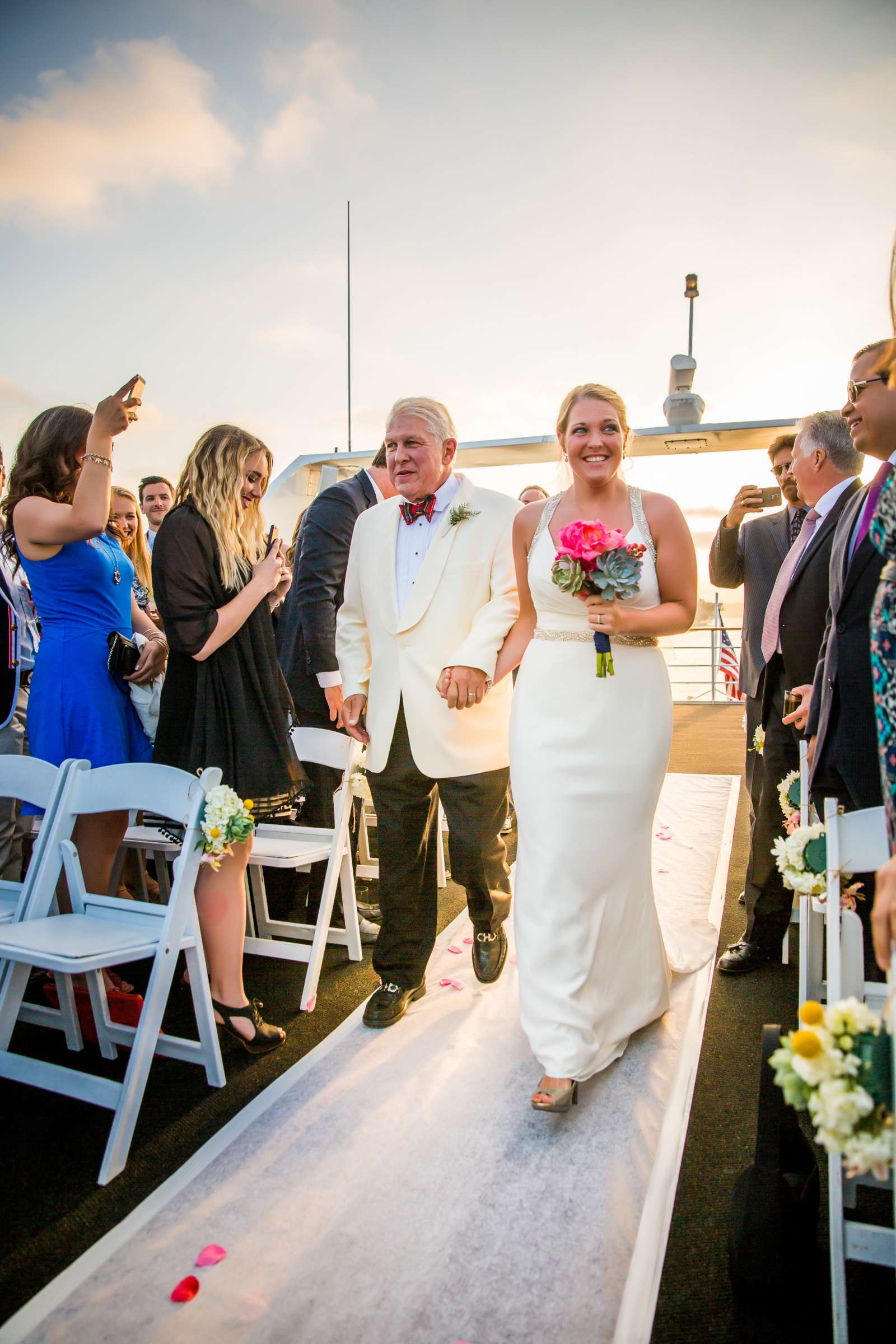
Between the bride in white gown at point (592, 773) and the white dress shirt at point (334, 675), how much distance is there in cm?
147

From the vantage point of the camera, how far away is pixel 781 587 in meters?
3.50

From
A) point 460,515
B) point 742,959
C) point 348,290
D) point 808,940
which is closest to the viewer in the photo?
point 808,940

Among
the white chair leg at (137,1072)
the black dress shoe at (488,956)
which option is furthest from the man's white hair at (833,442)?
the white chair leg at (137,1072)

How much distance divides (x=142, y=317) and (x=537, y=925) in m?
4.93

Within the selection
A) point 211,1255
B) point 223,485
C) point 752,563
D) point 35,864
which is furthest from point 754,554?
point 211,1255

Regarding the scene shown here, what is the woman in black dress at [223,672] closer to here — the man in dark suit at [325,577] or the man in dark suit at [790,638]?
the man in dark suit at [325,577]

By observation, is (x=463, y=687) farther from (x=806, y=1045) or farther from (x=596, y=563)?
(x=806, y=1045)

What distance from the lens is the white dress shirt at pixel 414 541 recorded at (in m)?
3.17

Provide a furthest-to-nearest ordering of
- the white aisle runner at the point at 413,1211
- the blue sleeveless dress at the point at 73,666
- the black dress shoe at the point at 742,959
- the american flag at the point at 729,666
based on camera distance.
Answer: the american flag at the point at 729,666 < the black dress shoe at the point at 742,959 < the blue sleeveless dress at the point at 73,666 < the white aisle runner at the point at 413,1211

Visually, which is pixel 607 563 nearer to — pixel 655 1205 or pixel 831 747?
pixel 831 747

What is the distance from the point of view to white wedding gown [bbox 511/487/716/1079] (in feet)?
8.46

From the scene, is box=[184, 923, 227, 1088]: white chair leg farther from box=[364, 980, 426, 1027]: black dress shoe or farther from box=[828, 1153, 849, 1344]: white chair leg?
box=[828, 1153, 849, 1344]: white chair leg

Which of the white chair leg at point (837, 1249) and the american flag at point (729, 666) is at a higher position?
the american flag at point (729, 666)

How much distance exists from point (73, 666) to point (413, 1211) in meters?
2.30
